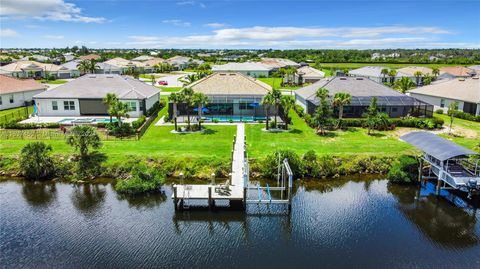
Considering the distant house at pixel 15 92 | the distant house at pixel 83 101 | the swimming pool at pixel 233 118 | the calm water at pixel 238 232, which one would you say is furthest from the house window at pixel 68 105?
the calm water at pixel 238 232

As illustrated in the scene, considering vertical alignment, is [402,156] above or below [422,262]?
above

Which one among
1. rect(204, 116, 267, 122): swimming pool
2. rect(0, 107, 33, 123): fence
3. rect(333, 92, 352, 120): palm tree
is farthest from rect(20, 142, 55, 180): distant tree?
rect(333, 92, 352, 120): palm tree

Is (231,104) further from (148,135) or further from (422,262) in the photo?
(422,262)

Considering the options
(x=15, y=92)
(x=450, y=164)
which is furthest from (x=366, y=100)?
(x=15, y=92)

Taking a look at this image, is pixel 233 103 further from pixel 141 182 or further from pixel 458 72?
pixel 458 72

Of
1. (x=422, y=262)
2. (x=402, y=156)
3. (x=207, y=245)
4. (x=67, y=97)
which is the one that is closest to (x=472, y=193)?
(x=402, y=156)

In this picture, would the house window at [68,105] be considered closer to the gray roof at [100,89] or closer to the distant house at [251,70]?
the gray roof at [100,89]
